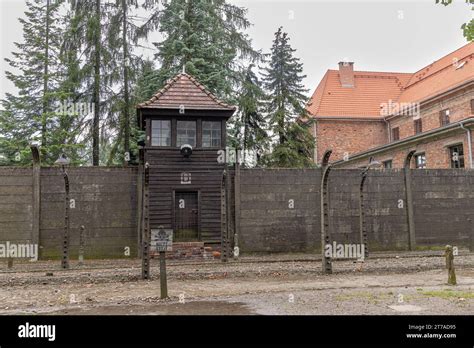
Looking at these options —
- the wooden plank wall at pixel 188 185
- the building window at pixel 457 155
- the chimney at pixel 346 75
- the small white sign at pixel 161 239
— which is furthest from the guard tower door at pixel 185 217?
the chimney at pixel 346 75

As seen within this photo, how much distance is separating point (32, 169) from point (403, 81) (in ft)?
132

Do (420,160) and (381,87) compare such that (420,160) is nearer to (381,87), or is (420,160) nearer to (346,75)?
(346,75)

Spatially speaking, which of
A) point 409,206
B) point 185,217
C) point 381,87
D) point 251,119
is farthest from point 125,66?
point 381,87

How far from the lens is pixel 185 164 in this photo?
16.2m

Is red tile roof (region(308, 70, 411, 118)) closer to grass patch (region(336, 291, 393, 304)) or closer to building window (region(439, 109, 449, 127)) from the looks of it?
building window (region(439, 109, 449, 127))

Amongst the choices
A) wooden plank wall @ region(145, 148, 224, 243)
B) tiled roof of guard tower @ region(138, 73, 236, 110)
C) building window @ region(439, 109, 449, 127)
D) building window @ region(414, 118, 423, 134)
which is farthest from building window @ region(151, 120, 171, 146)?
building window @ region(414, 118, 423, 134)

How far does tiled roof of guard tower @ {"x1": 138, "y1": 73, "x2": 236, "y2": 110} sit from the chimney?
30047mm

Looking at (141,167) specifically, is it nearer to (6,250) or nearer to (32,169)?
(32,169)

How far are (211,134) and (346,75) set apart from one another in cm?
3132

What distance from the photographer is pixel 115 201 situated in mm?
15812

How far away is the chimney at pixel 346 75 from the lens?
1743 inches

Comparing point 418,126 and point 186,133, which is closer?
point 186,133

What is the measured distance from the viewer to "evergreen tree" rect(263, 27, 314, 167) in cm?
2541
